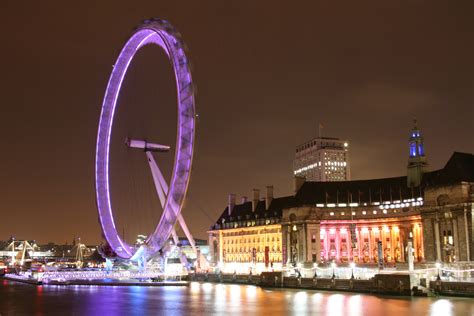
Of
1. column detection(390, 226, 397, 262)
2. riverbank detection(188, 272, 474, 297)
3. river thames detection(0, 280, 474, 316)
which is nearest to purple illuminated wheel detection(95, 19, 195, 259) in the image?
river thames detection(0, 280, 474, 316)

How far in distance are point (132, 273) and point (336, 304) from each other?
47361 mm

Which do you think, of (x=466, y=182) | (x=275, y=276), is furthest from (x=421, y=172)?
(x=275, y=276)

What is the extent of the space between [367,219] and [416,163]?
44.7 feet

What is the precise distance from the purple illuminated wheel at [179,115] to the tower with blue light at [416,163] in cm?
5415

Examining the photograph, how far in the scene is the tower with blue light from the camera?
11005cm

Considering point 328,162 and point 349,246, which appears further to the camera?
point 328,162

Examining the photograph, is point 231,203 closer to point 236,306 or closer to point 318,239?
point 318,239

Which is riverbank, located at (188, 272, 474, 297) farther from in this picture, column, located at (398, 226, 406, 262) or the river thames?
column, located at (398, 226, 406, 262)

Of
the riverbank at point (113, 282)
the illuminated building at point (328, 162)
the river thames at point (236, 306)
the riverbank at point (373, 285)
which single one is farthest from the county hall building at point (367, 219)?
the illuminated building at point (328, 162)

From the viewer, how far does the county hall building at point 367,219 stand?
89.3 metres

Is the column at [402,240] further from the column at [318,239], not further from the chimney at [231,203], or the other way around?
the chimney at [231,203]

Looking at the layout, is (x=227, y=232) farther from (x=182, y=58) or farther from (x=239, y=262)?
(x=182, y=58)

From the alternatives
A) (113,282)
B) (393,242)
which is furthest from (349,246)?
(113,282)

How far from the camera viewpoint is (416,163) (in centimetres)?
11062
